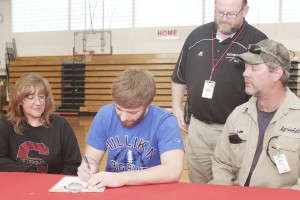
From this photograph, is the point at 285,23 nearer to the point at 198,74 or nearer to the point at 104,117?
the point at 198,74

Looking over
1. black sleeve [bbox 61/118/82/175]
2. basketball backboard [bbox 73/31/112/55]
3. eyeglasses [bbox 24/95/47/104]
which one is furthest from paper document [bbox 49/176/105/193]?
basketball backboard [bbox 73/31/112/55]

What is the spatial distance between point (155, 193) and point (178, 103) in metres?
1.60

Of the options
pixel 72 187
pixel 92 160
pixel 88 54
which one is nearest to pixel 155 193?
pixel 72 187

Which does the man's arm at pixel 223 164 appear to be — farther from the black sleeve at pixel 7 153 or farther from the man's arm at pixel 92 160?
the black sleeve at pixel 7 153

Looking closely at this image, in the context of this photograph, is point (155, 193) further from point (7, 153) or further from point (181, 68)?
point (181, 68)

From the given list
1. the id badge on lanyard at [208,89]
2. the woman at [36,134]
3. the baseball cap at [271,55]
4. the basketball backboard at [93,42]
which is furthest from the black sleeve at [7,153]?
the basketball backboard at [93,42]

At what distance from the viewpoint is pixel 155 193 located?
148cm

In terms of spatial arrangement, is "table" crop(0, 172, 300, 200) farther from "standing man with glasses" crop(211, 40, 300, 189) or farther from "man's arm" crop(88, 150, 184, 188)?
"standing man with glasses" crop(211, 40, 300, 189)

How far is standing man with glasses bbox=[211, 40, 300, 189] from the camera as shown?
2.04m

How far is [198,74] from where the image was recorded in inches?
112

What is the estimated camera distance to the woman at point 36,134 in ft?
8.04

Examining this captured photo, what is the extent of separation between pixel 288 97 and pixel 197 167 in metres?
1.08

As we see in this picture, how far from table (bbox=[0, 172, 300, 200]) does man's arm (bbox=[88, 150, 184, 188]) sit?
0.10ft

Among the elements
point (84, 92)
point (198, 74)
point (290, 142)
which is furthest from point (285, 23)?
point (290, 142)
